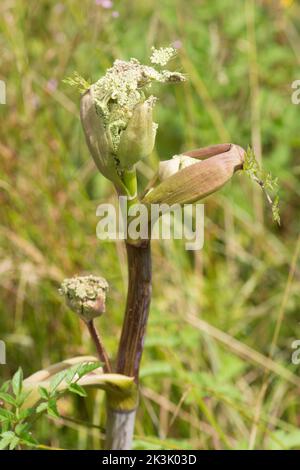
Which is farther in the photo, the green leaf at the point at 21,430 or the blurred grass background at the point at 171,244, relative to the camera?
the blurred grass background at the point at 171,244

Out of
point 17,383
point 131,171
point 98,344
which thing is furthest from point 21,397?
point 131,171

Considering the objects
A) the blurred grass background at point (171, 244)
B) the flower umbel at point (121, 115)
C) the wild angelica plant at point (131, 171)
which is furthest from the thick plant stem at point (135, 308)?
the blurred grass background at point (171, 244)

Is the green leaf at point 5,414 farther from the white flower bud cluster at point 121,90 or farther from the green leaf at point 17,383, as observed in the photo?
the white flower bud cluster at point 121,90

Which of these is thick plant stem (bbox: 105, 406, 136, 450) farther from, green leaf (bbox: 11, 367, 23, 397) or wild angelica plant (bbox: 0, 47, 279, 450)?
green leaf (bbox: 11, 367, 23, 397)

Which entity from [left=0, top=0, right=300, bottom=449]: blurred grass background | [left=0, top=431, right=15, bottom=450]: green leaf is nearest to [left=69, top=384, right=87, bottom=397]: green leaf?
[left=0, top=431, right=15, bottom=450]: green leaf

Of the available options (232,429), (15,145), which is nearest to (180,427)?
(232,429)

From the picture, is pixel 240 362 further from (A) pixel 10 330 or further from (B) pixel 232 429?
(A) pixel 10 330

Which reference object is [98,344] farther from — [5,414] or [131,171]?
[131,171]
